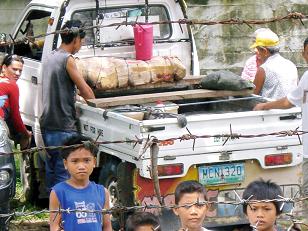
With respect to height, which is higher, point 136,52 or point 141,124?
point 136,52

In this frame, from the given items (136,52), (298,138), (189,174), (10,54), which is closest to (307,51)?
(298,138)

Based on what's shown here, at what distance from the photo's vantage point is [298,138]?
26.1 ft

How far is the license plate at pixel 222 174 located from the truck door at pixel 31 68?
2.17m

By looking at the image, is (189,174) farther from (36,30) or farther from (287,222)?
(36,30)

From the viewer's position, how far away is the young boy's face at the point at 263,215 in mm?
5570

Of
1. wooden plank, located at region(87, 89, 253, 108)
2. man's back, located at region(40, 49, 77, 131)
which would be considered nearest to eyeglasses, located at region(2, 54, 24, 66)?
man's back, located at region(40, 49, 77, 131)

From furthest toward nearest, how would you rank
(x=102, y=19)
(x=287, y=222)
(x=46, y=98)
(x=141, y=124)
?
(x=102, y=19) → (x=46, y=98) → (x=287, y=222) → (x=141, y=124)

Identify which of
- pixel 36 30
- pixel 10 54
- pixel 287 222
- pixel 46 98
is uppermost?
pixel 36 30

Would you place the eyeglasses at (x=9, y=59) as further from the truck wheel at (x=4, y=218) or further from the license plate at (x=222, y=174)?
the license plate at (x=222, y=174)

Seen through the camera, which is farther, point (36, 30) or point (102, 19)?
point (36, 30)

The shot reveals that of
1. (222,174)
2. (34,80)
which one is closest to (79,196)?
(222,174)

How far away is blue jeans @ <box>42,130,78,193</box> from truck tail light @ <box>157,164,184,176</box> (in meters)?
1.31

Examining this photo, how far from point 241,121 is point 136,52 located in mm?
2058

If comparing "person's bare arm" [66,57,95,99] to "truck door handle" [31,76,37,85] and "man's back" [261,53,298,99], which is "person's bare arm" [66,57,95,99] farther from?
"man's back" [261,53,298,99]
